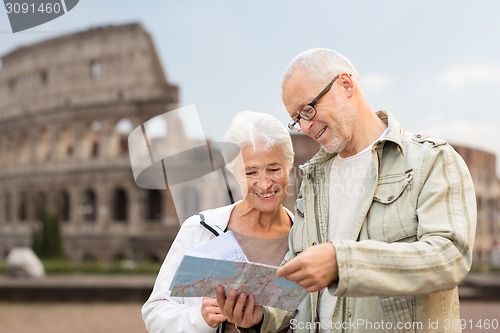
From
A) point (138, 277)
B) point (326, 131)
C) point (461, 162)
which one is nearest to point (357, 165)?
point (326, 131)

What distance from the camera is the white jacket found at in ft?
6.66

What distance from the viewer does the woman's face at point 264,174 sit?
2025mm

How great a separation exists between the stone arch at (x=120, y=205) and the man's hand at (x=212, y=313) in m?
21.9

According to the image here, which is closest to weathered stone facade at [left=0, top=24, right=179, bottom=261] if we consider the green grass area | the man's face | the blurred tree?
the blurred tree

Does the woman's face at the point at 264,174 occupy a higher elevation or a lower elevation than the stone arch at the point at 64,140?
lower

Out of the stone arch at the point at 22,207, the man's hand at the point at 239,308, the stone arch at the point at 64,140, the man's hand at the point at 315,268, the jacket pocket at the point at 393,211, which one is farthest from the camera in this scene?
the stone arch at the point at 22,207

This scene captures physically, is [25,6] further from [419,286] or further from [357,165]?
[419,286]

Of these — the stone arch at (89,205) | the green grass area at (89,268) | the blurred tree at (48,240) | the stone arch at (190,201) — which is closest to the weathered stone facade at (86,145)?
the stone arch at (89,205)

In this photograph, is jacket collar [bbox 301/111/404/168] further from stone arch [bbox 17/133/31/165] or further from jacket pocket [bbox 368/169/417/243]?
stone arch [bbox 17/133/31/165]

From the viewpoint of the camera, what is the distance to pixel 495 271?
15.5 m

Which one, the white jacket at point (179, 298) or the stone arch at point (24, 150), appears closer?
the white jacket at point (179, 298)

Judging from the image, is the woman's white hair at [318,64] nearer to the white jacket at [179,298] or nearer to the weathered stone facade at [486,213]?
the white jacket at [179,298]

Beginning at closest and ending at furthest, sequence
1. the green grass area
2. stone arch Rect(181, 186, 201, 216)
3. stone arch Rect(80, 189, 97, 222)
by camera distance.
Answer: stone arch Rect(181, 186, 201, 216) < the green grass area < stone arch Rect(80, 189, 97, 222)

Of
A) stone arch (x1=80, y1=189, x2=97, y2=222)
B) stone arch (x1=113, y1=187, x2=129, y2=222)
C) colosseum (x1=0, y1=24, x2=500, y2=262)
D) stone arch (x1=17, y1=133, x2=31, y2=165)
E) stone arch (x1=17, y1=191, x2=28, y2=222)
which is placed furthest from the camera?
stone arch (x1=17, y1=133, x2=31, y2=165)
